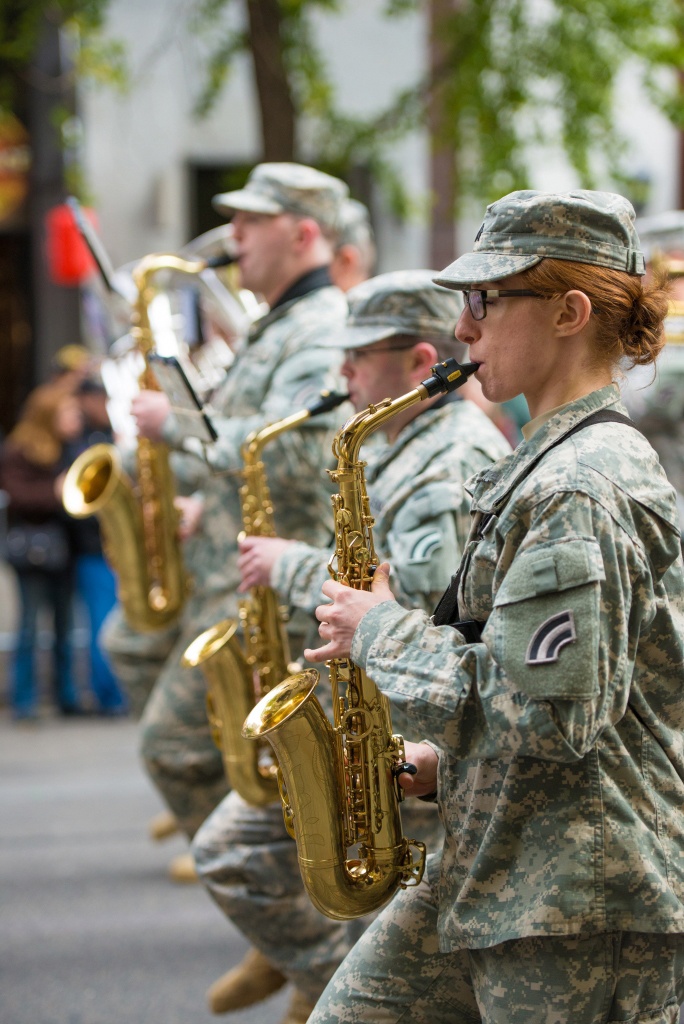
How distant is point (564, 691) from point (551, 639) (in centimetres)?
8

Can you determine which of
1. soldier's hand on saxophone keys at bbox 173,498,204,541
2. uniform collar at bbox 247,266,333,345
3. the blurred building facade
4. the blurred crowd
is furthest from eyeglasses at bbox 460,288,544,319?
the blurred building facade

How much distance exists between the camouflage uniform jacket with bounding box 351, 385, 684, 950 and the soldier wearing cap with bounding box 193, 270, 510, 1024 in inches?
34.9

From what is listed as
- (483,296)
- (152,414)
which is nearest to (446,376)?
(483,296)

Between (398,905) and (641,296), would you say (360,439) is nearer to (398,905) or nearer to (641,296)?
(641,296)

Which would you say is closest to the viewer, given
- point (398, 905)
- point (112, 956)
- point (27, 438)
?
point (398, 905)

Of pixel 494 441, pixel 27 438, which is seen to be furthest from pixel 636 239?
pixel 27 438

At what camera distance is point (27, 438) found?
29.1ft

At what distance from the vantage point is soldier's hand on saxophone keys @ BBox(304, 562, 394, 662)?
2.31 meters

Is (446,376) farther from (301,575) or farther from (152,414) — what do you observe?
(152,414)

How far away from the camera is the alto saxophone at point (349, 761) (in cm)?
257

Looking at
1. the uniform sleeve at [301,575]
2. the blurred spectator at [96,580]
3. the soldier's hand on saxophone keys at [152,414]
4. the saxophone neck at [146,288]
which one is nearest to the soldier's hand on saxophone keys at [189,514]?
the soldier's hand on saxophone keys at [152,414]

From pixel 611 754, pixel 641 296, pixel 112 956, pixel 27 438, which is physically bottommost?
pixel 112 956

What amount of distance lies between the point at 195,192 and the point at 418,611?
11789 millimetres

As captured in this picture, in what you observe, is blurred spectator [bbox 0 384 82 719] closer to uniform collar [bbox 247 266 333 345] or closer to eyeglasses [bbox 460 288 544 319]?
uniform collar [bbox 247 266 333 345]
